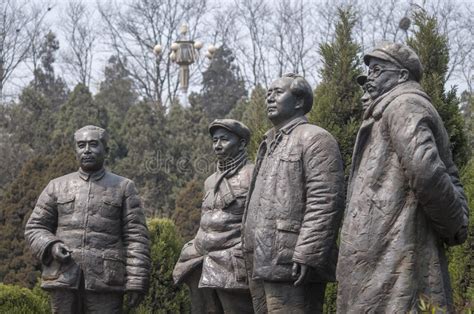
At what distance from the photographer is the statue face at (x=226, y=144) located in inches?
348

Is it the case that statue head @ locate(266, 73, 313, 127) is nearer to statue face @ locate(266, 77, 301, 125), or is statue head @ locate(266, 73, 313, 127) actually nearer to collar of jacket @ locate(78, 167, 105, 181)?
statue face @ locate(266, 77, 301, 125)

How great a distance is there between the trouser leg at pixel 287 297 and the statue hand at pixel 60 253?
7.15ft

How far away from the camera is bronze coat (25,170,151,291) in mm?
8672

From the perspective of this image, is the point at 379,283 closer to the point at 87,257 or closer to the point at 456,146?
the point at 87,257

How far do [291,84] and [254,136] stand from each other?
4947 mm

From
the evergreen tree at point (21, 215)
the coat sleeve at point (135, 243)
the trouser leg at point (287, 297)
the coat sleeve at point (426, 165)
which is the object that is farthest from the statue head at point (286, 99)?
the evergreen tree at point (21, 215)

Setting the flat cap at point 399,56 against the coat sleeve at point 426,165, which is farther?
the flat cap at point 399,56

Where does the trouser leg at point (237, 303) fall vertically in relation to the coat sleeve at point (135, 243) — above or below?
below

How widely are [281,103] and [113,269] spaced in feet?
7.63

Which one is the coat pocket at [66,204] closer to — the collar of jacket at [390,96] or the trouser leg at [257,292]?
the trouser leg at [257,292]

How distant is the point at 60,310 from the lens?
870cm

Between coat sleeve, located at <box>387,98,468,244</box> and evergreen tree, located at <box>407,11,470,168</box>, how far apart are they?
15.7ft

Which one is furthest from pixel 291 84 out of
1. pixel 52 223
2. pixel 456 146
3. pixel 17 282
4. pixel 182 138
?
pixel 182 138

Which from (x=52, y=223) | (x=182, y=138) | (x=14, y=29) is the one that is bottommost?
(x=52, y=223)
